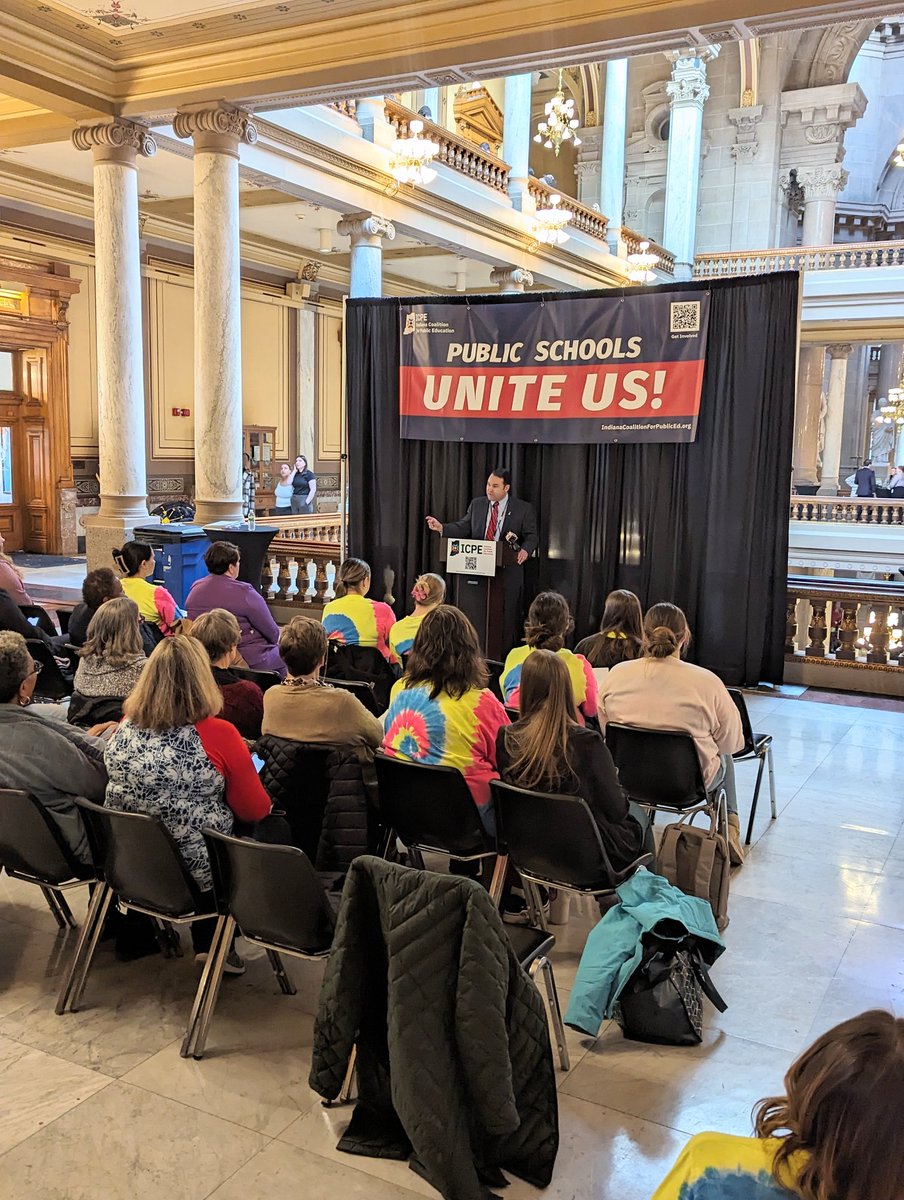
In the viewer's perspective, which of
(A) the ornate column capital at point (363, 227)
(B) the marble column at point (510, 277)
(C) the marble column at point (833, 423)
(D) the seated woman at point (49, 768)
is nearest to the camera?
(D) the seated woman at point (49, 768)

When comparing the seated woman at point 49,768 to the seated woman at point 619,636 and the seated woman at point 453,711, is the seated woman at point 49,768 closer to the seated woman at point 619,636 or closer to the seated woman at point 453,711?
the seated woman at point 453,711

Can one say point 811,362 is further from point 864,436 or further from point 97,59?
point 97,59

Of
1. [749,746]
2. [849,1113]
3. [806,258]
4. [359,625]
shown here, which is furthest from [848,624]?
[806,258]

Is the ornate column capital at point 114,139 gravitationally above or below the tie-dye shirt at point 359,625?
above

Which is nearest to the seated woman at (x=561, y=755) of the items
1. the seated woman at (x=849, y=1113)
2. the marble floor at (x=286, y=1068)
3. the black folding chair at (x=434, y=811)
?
the black folding chair at (x=434, y=811)

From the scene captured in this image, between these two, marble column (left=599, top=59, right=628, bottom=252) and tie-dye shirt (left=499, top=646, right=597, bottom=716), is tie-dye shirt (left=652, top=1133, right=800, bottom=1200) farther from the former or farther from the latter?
marble column (left=599, top=59, right=628, bottom=252)

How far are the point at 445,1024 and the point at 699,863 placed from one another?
1.49 metres

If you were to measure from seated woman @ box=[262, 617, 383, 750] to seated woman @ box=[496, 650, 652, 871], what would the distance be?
0.52m

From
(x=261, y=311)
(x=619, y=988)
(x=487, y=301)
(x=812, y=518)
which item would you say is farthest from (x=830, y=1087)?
(x=812, y=518)

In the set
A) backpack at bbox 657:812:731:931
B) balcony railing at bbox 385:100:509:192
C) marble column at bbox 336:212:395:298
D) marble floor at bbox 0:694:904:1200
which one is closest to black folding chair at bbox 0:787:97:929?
marble floor at bbox 0:694:904:1200

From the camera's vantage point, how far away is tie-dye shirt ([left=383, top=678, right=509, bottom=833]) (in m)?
2.98

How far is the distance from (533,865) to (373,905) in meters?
0.93

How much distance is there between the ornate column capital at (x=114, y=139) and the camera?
765 centimetres

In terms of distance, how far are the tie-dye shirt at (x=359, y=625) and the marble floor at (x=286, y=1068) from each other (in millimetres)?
1819
